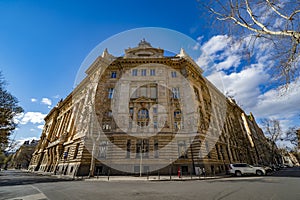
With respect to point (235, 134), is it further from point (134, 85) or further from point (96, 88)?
point (96, 88)

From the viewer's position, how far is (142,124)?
25922 mm

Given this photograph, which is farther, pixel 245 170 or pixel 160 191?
pixel 245 170

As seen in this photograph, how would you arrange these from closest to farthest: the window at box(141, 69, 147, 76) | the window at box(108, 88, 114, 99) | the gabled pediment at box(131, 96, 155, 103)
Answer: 1. the gabled pediment at box(131, 96, 155, 103)
2. the window at box(108, 88, 114, 99)
3. the window at box(141, 69, 147, 76)

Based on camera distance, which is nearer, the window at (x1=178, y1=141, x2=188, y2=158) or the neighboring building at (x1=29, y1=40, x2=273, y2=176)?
the neighboring building at (x1=29, y1=40, x2=273, y2=176)

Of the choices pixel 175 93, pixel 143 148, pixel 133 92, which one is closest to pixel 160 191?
pixel 143 148

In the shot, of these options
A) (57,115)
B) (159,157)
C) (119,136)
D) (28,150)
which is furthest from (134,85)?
(28,150)

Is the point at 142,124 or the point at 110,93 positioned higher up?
the point at 110,93

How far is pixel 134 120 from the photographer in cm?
2580

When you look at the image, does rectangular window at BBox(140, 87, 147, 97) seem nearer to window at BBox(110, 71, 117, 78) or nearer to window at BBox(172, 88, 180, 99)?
window at BBox(172, 88, 180, 99)

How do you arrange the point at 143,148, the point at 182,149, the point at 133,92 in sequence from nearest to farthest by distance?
the point at 143,148 → the point at 182,149 → the point at 133,92

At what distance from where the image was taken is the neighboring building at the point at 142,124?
905 inches

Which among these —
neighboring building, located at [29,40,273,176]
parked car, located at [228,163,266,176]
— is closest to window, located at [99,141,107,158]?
neighboring building, located at [29,40,273,176]

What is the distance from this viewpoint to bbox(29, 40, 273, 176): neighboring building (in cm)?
2298

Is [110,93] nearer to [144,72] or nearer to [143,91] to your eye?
[143,91]
